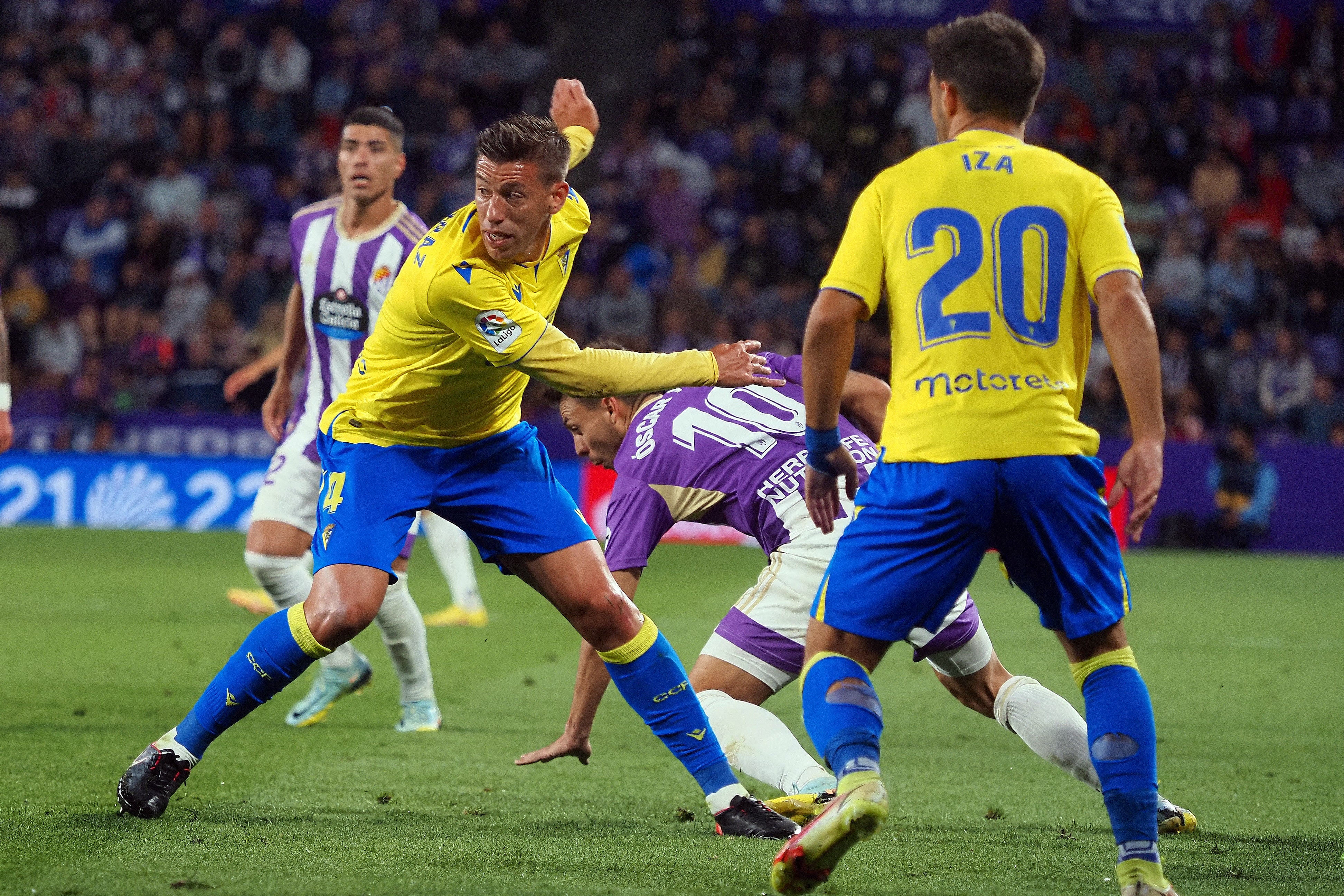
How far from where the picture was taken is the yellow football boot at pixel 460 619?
9.35 meters

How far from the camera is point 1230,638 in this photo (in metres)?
9.41

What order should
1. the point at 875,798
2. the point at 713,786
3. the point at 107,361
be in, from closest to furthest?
the point at 875,798 → the point at 713,786 → the point at 107,361

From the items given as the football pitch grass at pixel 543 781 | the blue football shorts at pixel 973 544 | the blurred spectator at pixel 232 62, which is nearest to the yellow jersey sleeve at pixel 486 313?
the blue football shorts at pixel 973 544

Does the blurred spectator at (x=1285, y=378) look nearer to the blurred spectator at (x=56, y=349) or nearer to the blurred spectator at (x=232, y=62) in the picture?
the blurred spectator at (x=232, y=62)

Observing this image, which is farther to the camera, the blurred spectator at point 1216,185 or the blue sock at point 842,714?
the blurred spectator at point 1216,185

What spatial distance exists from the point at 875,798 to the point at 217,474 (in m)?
12.6

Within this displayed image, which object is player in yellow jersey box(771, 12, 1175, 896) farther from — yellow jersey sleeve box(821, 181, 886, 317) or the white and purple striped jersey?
the white and purple striped jersey

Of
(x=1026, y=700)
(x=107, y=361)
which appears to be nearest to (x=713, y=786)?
(x=1026, y=700)

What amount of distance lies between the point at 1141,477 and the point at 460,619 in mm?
6662

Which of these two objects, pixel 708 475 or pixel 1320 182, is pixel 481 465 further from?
pixel 1320 182

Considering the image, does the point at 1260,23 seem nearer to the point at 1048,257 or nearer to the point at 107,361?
the point at 107,361

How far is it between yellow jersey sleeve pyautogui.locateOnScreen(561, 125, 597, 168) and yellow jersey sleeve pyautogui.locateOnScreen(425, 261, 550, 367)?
0.88 m

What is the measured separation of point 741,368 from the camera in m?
3.96

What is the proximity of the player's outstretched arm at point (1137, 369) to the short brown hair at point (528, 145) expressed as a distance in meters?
1.64
